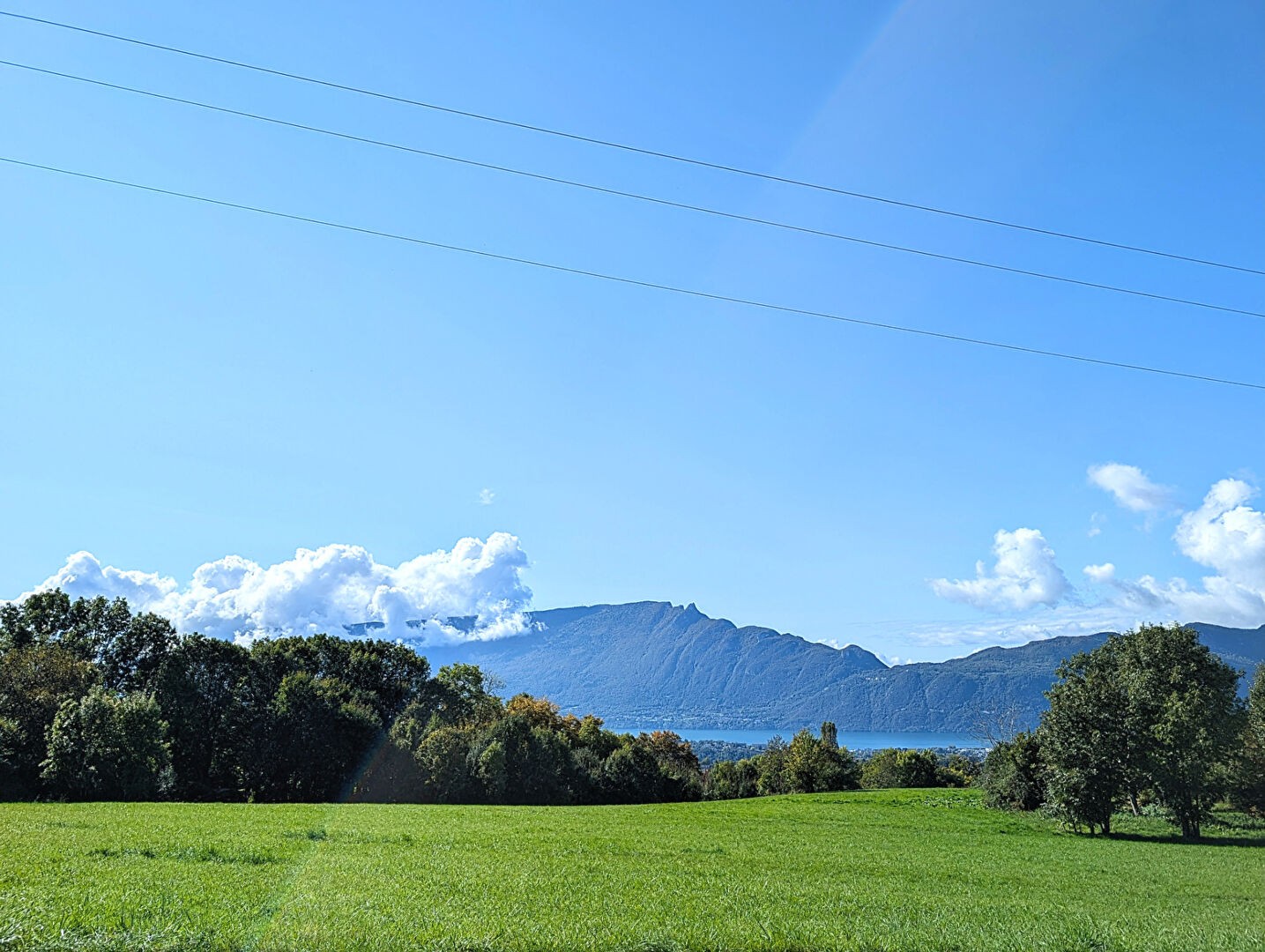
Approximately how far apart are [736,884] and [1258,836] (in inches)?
1599

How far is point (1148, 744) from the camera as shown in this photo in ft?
135

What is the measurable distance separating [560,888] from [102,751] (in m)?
36.2

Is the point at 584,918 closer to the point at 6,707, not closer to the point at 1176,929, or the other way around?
the point at 1176,929

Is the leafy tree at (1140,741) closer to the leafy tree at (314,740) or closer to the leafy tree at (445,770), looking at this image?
the leafy tree at (445,770)

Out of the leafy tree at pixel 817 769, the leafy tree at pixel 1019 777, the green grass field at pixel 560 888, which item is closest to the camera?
the green grass field at pixel 560 888

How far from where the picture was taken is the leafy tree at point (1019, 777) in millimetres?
50250

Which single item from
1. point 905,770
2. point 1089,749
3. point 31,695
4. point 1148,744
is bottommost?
point 905,770

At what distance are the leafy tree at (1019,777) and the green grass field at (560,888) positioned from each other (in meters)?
18.1

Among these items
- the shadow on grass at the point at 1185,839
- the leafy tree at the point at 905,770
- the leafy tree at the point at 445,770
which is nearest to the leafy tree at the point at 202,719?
the leafy tree at the point at 445,770

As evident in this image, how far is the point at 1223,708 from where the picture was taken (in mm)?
45250

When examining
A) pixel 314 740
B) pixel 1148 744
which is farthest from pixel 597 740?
pixel 1148 744

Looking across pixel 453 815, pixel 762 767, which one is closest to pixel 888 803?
pixel 453 815

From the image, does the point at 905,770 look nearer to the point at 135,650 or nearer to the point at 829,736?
the point at 829,736

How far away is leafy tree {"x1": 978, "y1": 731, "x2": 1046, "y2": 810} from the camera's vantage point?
165ft
